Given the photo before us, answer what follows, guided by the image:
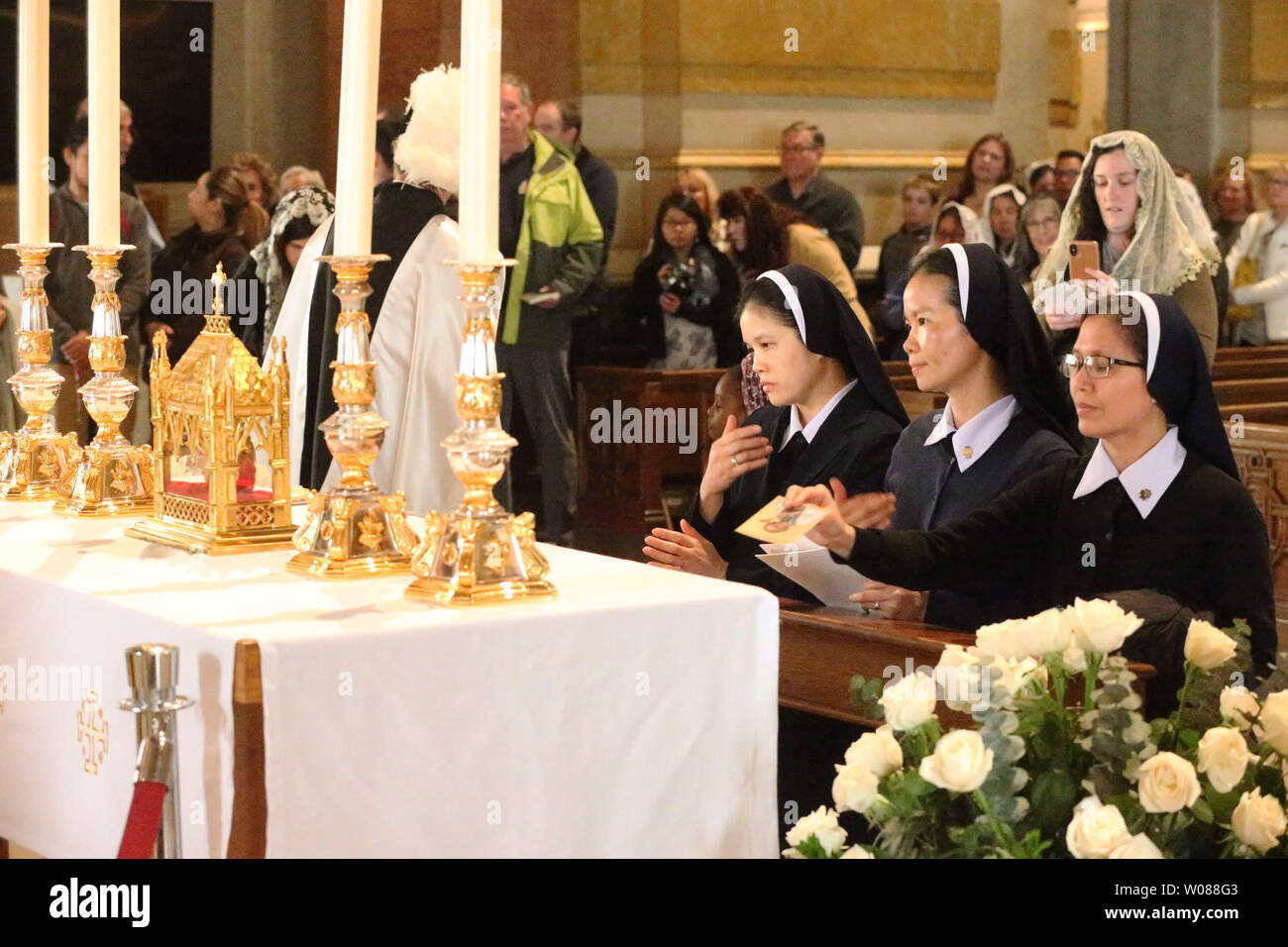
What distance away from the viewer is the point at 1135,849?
6.75ft

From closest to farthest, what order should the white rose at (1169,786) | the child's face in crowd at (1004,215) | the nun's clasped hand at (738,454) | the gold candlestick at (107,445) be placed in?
1. the white rose at (1169,786)
2. the gold candlestick at (107,445)
3. the nun's clasped hand at (738,454)
4. the child's face in crowd at (1004,215)

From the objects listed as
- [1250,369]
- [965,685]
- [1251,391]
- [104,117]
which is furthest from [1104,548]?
[1250,369]

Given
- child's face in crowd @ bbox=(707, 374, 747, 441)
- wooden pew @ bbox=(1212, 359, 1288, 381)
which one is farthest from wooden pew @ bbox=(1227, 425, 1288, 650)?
wooden pew @ bbox=(1212, 359, 1288, 381)

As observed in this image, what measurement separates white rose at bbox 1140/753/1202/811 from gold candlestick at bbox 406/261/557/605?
714mm

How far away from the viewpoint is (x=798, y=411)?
4102 millimetres

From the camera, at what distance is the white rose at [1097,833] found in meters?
2.05

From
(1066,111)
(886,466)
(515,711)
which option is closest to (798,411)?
(886,466)

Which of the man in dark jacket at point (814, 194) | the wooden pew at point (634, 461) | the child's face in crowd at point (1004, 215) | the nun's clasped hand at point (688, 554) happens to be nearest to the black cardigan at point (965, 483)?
the nun's clasped hand at point (688, 554)

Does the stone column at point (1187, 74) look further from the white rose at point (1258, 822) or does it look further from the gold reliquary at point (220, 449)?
the white rose at point (1258, 822)

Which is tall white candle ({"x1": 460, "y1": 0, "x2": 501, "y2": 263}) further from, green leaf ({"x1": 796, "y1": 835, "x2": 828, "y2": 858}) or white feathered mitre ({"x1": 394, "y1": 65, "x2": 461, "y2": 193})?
white feathered mitre ({"x1": 394, "y1": 65, "x2": 461, "y2": 193})

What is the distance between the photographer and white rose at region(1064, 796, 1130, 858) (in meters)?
2.05

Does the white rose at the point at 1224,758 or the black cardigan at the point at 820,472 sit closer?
the white rose at the point at 1224,758

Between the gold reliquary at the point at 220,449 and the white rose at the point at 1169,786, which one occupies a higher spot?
the gold reliquary at the point at 220,449

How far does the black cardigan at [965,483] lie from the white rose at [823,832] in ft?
4.91
